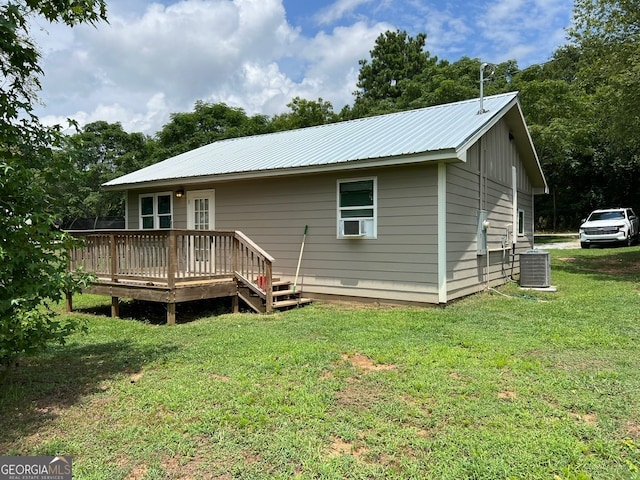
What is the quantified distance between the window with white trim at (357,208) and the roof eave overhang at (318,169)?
41 centimetres

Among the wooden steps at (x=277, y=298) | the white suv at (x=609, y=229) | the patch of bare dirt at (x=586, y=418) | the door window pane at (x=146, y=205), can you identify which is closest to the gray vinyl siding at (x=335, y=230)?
the wooden steps at (x=277, y=298)

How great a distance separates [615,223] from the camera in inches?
730

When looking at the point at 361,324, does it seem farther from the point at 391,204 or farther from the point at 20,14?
the point at 20,14

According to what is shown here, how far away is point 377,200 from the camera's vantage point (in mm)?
8000

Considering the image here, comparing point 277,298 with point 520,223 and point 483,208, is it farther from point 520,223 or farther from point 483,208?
point 520,223

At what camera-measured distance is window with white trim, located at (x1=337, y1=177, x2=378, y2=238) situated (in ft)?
26.4

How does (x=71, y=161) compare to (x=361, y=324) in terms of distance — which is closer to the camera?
(x=71, y=161)

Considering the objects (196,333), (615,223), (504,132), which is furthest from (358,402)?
(615,223)

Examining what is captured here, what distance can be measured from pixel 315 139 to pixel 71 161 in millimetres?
7462

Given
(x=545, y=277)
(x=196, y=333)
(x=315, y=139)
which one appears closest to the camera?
(x=196, y=333)

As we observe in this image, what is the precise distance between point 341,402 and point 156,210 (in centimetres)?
931

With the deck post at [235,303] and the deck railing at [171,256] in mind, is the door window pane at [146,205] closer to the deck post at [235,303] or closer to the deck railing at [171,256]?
the deck railing at [171,256]

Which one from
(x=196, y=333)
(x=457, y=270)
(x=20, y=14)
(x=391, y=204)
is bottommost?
(x=196, y=333)

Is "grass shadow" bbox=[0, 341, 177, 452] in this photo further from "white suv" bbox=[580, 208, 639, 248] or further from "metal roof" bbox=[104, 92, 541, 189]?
"white suv" bbox=[580, 208, 639, 248]
